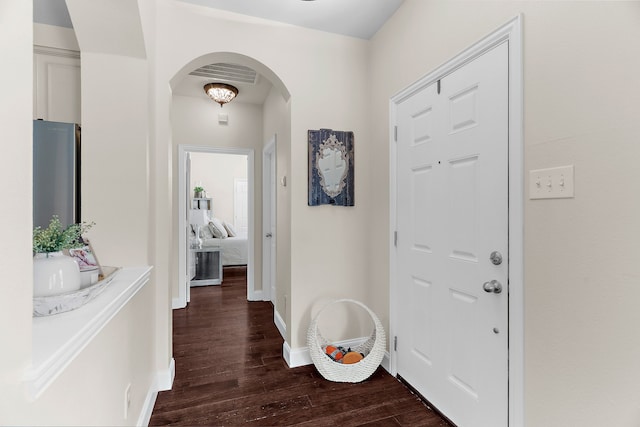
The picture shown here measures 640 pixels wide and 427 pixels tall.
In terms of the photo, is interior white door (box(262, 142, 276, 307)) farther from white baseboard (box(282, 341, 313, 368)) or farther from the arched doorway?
white baseboard (box(282, 341, 313, 368))

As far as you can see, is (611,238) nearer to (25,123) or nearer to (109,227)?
(25,123)

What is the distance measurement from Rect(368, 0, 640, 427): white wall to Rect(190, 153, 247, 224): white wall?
23.5ft

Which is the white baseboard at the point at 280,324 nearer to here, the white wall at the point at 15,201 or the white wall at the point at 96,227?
the white wall at the point at 96,227

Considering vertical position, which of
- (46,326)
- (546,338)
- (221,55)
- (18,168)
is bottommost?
(546,338)

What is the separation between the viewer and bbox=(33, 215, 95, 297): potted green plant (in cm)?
102

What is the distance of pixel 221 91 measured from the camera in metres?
3.47

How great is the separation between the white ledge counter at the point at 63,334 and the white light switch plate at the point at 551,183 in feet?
5.60

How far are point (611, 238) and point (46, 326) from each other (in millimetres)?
1836

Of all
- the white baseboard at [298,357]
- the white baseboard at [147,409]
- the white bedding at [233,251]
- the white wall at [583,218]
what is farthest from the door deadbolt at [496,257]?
the white bedding at [233,251]

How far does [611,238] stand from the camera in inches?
41.9

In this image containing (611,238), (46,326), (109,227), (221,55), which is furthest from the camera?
(221,55)

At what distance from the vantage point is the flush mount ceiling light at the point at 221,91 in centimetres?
345

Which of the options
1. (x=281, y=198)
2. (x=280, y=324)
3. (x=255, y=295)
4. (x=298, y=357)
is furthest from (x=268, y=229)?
(x=298, y=357)

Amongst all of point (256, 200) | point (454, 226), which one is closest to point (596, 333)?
point (454, 226)
